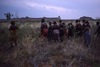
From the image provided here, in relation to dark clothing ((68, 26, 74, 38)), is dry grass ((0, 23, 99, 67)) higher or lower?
lower

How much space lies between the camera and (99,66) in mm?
9180

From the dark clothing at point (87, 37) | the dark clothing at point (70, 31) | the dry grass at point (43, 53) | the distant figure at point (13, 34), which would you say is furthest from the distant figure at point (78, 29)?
the distant figure at point (13, 34)

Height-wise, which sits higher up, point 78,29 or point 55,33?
point 78,29

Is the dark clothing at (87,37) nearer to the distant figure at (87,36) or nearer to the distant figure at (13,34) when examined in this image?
the distant figure at (87,36)

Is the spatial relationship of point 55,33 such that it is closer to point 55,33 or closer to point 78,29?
point 55,33

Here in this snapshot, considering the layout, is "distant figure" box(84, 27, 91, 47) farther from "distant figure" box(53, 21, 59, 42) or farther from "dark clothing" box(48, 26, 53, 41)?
"dark clothing" box(48, 26, 53, 41)

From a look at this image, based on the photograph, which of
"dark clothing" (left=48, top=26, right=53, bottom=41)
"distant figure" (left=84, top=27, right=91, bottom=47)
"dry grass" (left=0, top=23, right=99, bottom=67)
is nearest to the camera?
"dry grass" (left=0, top=23, right=99, bottom=67)

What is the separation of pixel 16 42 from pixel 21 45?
60 cm

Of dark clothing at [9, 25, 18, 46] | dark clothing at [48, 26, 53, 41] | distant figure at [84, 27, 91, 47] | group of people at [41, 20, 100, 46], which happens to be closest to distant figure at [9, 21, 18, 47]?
dark clothing at [9, 25, 18, 46]

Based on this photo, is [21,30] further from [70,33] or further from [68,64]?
[68,64]

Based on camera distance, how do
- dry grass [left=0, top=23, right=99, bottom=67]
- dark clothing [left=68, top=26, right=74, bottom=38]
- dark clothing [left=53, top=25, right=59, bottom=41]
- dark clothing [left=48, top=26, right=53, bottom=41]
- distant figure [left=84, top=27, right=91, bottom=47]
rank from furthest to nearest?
dark clothing [left=68, top=26, right=74, bottom=38] → dark clothing [left=48, top=26, right=53, bottom=41] → dark clothing [left=53, top=25, right=59, bottom=41] → distant figure [left=84, top=27, right=91, bottom=47] → dry grass [left=0, top=23, right=99, bottom=67]

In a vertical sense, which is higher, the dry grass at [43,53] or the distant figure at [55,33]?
the distant figure at [55,33]

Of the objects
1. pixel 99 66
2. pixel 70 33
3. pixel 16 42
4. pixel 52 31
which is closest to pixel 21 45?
pixel 16 42

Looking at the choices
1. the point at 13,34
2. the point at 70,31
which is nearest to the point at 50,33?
the point at 70,31
